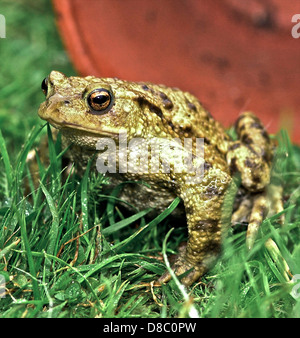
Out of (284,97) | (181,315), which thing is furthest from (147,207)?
(284,97)

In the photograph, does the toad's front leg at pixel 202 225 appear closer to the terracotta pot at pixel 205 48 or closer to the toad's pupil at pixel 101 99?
the toad's pupil at pixel 101 99

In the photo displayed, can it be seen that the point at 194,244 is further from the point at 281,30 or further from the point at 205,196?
the point at 281,30

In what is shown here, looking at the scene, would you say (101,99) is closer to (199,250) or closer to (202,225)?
(202,225)

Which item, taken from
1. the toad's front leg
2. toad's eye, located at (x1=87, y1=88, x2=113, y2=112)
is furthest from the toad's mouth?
the toad's front leg

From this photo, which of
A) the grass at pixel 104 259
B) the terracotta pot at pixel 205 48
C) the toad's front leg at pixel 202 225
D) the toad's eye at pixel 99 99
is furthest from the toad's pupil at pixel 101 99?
the terracotta pot at pixel 205 48

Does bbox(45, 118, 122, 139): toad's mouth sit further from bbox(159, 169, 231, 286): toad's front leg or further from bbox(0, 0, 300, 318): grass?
bbox(159, 169, 231, 286): toad's front leg

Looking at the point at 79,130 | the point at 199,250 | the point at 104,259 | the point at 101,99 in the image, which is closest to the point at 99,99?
the point at 101,99
